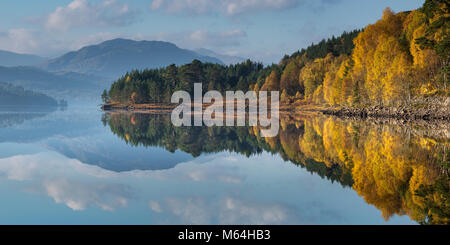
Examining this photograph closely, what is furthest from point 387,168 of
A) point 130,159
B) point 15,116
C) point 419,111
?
point 15,116

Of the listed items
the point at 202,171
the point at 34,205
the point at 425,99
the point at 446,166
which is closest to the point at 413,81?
the point at 425,99

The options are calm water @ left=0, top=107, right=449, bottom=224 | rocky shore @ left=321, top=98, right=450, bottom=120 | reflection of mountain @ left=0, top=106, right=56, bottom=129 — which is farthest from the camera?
reflection of mountain @ left=0, top=106, right=56, bottom=129

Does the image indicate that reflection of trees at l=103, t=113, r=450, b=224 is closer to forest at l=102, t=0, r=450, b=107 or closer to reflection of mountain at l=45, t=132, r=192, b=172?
reflection of mountain at l=45, t=132, r=192, b=172

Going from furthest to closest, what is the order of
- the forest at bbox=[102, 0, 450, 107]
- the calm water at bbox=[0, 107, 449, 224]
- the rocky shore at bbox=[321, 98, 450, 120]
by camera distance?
the rocky shore at bbox=[321, 98, 450, 120], the forest at bbox=[102, 0, 450, 107], the calm water at bbox=[0, 107, 449, 224]

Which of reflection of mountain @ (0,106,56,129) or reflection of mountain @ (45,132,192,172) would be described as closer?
reflection of mountain @ (45,132,192,172)

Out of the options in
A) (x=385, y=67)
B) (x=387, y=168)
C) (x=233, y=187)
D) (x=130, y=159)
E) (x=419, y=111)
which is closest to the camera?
(x=233, y=187)

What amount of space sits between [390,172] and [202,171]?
587 cm

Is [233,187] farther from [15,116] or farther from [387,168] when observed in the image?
[15,116]

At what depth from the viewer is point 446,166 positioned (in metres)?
11.1

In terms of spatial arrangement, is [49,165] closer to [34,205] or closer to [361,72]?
[34,205]

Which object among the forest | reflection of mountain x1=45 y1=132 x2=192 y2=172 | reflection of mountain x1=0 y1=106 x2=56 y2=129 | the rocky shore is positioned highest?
the forest

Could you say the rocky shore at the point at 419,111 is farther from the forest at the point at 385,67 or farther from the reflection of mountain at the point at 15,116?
the reflection of mountain at the point at 15,116

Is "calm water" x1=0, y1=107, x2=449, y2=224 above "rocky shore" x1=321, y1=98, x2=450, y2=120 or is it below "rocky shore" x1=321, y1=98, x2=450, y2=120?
below

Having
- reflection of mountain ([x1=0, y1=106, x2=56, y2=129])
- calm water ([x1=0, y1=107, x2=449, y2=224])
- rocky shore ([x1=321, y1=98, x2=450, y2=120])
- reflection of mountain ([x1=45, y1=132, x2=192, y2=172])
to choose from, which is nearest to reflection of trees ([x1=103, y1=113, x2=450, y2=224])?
calm water ([x1=0, y1=107, x2=449, y2=224])
